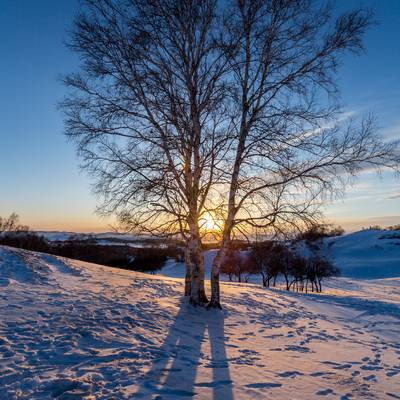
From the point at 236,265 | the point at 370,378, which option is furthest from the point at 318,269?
the point at 370,378

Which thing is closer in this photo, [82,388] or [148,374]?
[82,388]

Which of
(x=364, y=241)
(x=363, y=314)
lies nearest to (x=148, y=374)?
(x=363, y=314)

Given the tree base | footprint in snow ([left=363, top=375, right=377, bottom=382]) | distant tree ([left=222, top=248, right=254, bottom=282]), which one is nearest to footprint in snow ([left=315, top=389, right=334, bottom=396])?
footprint in snow ([left=363, top=375, right=377, bottom=382])

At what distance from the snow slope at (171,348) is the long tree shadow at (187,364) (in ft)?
0.06

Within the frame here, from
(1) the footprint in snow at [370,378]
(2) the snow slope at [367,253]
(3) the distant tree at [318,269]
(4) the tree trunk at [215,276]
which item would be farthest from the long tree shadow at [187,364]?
(2) the snow slope at [367,253]

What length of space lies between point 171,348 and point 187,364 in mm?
884

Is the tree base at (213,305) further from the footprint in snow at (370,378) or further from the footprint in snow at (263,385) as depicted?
the footprint in snow at (263,385)

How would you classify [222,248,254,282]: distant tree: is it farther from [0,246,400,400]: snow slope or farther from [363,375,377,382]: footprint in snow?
[363,375,377,382]: footprint in snow

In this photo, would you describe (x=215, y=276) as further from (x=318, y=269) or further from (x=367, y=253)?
(x=367, y=253)

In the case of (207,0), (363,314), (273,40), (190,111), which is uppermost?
(207,0)

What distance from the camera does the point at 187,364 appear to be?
601cm

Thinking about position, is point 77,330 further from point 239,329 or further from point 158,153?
point 158,153

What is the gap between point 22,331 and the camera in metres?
6.64

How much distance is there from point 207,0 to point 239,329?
875cm
